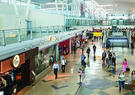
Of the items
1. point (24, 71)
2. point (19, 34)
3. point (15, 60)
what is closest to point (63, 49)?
point (24, 71)

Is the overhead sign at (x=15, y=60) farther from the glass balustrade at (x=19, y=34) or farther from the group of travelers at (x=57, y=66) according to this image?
the group of travelers at (x=57, y=66)

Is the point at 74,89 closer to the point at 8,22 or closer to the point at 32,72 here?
the point at 32,72

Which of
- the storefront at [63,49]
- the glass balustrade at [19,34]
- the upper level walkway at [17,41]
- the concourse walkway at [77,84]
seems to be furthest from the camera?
the storefront at [63,49]

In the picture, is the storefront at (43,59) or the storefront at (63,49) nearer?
the storefront at (43,59)

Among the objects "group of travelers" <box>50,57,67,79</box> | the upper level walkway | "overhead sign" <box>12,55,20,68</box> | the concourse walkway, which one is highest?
the upper level walkway

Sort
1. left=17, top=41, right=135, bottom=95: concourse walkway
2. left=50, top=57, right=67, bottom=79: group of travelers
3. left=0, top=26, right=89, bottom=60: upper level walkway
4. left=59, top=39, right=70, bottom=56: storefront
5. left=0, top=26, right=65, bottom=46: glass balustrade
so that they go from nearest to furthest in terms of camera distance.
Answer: left=0, top=26, right=89, bottom=60: upper level walkway
left=0, top=26, right=65, bottom=46: glass balustrade
left=17, top=41, right=135, bottom=95: concourse walkway
left=50, top=57, right=67, bottom=79: group of travelers
left=59, top=39, right=70, bottom=56: storefront

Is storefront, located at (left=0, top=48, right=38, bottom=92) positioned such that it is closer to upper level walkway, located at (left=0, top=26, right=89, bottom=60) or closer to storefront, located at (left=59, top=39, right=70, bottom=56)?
upper level walkway, located at (left=0, top=26, right=89, bottom=60)

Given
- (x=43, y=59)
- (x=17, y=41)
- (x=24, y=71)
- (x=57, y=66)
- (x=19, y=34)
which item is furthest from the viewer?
(x=43, y=59)

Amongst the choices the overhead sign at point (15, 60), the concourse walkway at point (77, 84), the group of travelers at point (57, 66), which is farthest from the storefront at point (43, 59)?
the overhead sign at point (15, 60)

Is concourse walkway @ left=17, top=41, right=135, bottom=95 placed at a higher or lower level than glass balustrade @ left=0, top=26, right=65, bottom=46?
lower

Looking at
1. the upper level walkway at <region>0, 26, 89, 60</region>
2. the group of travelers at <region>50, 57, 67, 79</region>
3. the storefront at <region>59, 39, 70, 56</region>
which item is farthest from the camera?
the storefront at <region>59, 39, 70, 56</region>

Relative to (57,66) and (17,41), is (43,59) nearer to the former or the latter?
(57,66)

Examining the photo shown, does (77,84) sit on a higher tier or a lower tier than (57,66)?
lower

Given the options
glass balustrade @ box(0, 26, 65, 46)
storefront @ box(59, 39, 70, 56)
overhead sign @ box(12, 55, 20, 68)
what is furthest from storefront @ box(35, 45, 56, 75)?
overhead sign @ box(12, 55, 20, 68)
